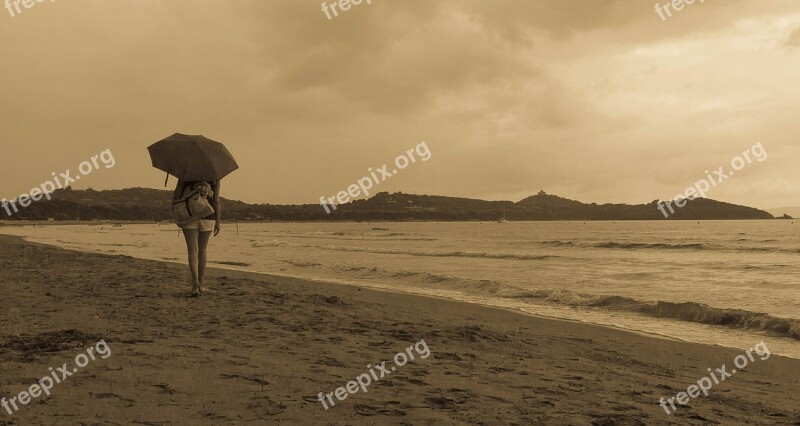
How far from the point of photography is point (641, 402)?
4.79 m

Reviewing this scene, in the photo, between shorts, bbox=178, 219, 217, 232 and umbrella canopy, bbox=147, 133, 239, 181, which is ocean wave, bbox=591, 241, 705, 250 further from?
umbrella canopy, bbox=147, 133, 239, 181

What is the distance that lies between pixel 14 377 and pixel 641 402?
480cm

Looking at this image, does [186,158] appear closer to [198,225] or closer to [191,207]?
[191,207]

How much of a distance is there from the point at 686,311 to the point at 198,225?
9.94 metres

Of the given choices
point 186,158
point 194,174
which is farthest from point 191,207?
point 186,158

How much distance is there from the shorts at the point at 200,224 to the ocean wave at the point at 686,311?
876cm

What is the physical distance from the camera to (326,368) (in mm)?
5152

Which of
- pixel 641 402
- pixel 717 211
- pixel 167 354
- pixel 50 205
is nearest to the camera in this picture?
pixel 641 402

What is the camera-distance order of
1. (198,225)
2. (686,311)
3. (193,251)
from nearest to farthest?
(198,225)
(193,251)
(686,311)

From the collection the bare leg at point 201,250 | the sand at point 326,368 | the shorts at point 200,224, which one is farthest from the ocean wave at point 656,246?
the shorts at point 200,224

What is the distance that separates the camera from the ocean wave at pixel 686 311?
1070cm

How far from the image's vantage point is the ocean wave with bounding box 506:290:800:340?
1070cm

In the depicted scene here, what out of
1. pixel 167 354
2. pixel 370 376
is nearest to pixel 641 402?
pixel 370 376

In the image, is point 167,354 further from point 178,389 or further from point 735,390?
point 735,390
